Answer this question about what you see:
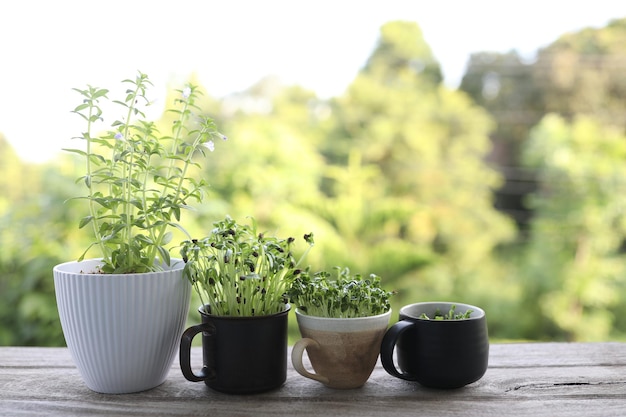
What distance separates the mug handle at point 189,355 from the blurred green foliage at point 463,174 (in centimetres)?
405

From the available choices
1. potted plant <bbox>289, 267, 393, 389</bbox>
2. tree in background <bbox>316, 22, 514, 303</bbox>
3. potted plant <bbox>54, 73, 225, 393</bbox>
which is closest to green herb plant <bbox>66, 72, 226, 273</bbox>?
potted plant <bbox>54, 73, 225, 393</bbox>

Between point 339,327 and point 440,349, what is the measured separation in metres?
0.14

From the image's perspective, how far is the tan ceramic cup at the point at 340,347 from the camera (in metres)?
0.74

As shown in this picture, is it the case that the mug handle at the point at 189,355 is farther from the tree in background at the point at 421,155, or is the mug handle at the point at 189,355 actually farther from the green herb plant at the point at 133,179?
the tree in background at the point at 421,155

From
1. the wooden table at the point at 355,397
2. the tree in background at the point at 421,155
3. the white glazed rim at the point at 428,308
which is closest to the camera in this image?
the wooden table at the point at 355,397

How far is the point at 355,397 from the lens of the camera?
75 centimetres

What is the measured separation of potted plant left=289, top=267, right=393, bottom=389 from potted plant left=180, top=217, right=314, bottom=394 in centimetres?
3

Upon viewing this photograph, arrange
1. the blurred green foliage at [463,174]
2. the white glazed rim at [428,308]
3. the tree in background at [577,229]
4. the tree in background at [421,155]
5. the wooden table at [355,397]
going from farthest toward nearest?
1. the tree in background at [421,155]
2. the tree in background at [577,229]
3. the blurred green foliage at [463,174]
4. the white glazed rim at [428,308]
5. the wooden table at [355,397]

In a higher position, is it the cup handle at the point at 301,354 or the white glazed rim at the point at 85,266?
the white glazed rim at the point at 85,266

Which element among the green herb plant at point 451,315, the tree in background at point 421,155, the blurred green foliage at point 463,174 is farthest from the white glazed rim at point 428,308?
the tree in background at point 421,155

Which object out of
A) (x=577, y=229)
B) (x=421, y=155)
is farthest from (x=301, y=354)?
(x=577, y=229)

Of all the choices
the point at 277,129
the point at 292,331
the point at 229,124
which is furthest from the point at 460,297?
the point at 229,124

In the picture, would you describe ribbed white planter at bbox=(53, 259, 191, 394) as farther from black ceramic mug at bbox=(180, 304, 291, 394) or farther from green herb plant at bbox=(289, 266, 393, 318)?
green herb plant at bbox=(289, 266, 393, 318)

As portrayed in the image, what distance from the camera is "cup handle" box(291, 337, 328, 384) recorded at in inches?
28.9
